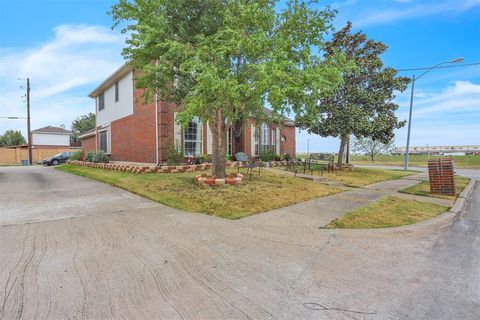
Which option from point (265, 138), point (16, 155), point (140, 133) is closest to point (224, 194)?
point (140, 133)

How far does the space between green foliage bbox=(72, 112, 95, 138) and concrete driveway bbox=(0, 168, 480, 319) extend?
58.7 m

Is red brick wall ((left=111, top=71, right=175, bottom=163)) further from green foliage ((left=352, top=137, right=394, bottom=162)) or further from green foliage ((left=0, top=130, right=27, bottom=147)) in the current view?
green foliage ((left=0, top=130, right=27, bottom=147))

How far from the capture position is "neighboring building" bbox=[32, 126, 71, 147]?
141ft

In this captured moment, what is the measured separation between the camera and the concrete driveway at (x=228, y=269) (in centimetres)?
252

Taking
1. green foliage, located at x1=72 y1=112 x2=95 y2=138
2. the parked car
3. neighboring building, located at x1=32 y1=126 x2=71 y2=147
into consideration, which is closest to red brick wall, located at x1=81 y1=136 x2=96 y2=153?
the parked car

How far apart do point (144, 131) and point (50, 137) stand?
38.8 metres

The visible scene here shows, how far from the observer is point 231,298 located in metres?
2.69

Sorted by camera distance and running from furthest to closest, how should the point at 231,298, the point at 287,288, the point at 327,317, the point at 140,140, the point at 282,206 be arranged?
the point at 140,140 → the point at 282,206 → the point at 287,288 → the point at 231,298 → the point at 327,317

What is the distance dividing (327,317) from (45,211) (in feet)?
21.8

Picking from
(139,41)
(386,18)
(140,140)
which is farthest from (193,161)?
(386,18)

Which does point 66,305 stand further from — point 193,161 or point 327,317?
point 193,161

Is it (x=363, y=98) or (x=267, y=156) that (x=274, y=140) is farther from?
(x=363, y=98)

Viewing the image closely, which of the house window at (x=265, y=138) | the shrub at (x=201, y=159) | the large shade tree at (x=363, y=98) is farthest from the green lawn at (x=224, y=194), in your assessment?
the house window at (x=265, y=138)

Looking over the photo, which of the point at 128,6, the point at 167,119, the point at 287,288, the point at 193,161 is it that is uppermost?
the point at 128,6
